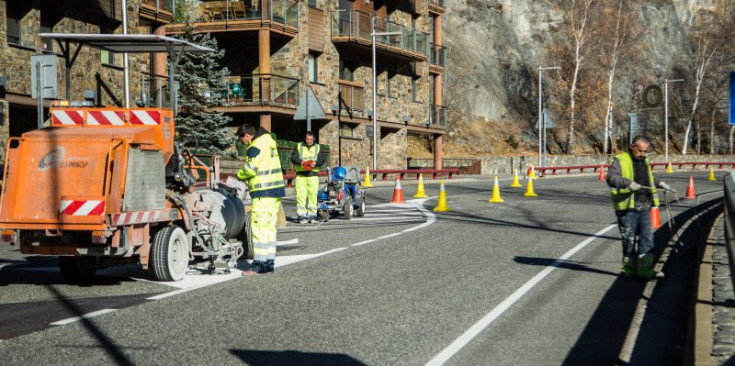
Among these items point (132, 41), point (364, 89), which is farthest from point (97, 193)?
point (364, 89)

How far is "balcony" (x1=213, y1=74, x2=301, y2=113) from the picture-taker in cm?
3709

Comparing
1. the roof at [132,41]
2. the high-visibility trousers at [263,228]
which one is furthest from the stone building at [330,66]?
the high-visibility trousers at [263,228]

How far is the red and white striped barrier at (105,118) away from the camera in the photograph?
33.5 ft

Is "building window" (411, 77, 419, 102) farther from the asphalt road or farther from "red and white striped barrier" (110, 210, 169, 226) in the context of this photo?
"red and white striped barrier" (110, 210, 169, 226)

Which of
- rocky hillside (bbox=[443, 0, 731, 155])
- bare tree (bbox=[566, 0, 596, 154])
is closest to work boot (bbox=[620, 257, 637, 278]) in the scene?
rocky hillside (bbox=[443, 0, 731, 155])

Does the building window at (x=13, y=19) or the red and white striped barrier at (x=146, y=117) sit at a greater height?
the building window at (x=13, y=19)

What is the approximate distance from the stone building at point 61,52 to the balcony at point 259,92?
357 cm

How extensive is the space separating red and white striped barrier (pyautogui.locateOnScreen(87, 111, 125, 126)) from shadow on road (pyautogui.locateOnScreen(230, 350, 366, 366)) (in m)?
4.45

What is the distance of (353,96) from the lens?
42625 mm

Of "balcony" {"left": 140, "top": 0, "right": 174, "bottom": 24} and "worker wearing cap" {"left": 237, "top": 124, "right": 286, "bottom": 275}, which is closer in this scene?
"worker wearing cap" {"left": 237, "top": 124, "right": 286, "bottom": 275}

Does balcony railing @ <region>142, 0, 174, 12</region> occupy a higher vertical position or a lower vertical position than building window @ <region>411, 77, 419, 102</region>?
higher

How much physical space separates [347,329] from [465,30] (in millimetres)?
76019

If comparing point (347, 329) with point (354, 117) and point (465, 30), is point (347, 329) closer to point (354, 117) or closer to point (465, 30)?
point (354, 117)

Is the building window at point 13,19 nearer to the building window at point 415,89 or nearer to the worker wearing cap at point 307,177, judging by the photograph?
the worker wearing cap at point 307,177
